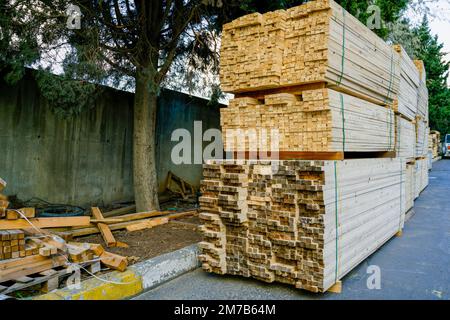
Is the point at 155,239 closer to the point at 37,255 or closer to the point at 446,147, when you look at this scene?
the point at 37,255

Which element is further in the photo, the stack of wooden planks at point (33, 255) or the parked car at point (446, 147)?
the parked car at point (446, 147)

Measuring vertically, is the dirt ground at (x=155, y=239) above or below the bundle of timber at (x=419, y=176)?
below

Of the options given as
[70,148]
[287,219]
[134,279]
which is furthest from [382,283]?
[70,148]

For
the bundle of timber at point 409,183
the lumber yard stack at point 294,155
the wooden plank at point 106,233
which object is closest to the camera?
the lumber yard stack at point 294,155

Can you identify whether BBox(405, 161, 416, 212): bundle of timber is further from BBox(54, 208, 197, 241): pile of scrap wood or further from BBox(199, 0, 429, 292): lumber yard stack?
BBox(54, 208, 197, 241): pile of scrap wood

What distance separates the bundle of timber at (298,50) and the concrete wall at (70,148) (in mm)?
4292

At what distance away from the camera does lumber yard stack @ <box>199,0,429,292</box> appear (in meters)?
3.82

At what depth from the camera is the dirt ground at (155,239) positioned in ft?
15.9

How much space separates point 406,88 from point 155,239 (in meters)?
5.76

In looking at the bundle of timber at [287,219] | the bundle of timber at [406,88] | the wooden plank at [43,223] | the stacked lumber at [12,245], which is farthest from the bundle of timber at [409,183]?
the stacked lumber at [12,245]

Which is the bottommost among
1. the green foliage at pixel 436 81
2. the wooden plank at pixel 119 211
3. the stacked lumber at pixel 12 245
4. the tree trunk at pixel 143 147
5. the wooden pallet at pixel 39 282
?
the wooden pallet at pixel 39 282

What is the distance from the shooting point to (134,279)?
12.4 ft

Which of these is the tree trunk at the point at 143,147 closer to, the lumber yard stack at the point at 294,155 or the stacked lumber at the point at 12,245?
the lumber yard stack at the point at 294,155

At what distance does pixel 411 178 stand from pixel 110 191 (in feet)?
23.4
